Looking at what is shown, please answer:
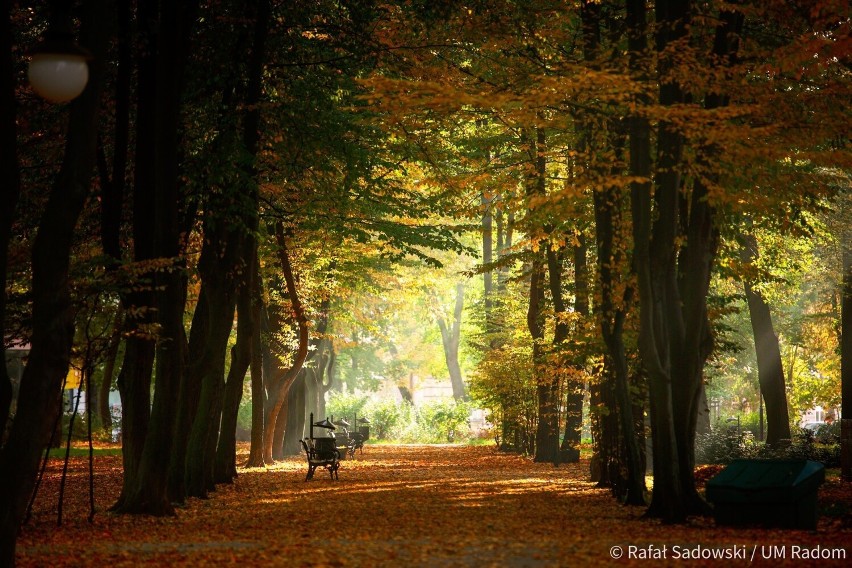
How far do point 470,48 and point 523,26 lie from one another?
1.44 metres

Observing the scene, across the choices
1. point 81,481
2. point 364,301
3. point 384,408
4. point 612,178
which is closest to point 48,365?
point 612,178

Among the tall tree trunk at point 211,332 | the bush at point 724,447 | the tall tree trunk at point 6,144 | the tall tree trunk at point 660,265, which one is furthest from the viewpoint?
the bush at point 724,447

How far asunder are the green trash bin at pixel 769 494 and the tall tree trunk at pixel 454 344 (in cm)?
4716

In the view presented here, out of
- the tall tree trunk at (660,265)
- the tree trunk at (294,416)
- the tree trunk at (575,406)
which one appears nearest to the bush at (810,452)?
the tree trunk at (575,406)

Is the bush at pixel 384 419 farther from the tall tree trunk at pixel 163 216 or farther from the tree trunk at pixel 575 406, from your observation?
the tall tree trunk at pixel 163 216

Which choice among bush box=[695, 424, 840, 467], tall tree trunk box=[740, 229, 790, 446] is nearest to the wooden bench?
bush box=[695, 424, 840, 467]

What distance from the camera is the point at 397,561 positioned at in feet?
30.7

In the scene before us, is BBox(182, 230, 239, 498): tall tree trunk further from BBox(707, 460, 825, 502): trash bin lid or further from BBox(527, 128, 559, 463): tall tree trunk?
BBox(527, 128, 559, 463): tall tree trunk

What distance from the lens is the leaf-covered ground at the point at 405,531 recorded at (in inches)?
378

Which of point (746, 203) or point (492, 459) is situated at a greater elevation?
point (746, 203)

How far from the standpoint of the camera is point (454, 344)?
63.2 metres

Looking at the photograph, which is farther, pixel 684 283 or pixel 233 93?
pixel 233 93

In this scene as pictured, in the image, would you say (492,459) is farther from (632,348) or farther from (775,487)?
(775,487)

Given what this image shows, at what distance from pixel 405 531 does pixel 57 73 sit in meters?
7.23
